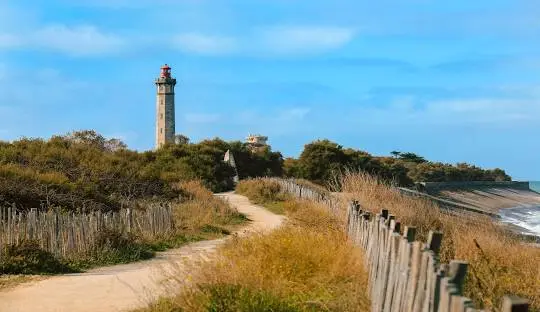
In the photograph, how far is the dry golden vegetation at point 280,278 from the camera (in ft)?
23.8

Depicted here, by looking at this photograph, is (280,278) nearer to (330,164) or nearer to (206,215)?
(206,215)

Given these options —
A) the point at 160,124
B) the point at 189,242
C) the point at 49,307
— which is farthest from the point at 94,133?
the point at 49,307

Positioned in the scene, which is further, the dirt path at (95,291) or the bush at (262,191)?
the bush at (262,191)

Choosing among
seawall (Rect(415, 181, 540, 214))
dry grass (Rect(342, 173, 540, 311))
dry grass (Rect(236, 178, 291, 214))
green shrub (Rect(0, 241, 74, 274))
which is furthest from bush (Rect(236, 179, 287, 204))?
seawall (Rect(415, 181, 540, 214))

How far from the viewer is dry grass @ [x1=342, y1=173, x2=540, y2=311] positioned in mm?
8923

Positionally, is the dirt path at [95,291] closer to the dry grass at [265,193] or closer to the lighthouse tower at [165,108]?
the dry grass at [265,193]

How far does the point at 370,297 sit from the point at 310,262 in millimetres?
1632

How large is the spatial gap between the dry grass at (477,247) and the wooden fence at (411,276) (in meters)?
1.31

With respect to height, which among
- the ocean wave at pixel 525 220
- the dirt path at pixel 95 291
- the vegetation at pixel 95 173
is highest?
the vegetation at pixel 95 173

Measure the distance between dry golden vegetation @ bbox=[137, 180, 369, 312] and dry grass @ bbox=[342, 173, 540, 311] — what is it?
157 centimetres

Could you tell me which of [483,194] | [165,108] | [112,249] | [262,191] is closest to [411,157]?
[483,194]

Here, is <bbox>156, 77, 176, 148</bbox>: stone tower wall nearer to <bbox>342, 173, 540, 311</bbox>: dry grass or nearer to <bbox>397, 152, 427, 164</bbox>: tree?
<bbox>397, 152, 427, 164</bbox>: tree

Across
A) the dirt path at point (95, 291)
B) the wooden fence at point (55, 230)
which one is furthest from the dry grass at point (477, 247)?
the wooden fence at point (55, 230)

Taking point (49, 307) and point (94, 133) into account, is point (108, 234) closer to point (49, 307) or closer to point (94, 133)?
point (49, 307)
